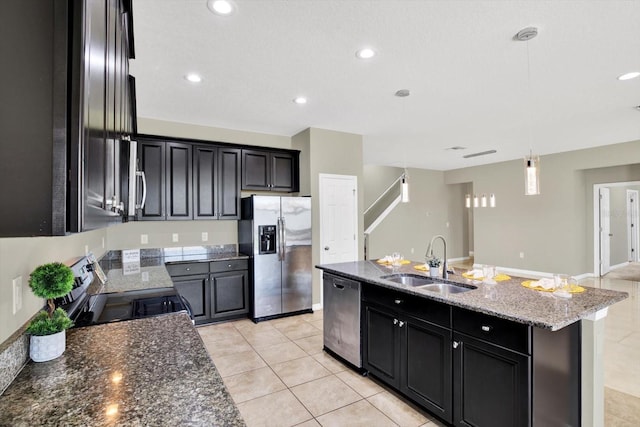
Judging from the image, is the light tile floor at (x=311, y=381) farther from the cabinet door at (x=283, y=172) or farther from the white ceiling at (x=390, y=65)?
the white ceiling at (x=390, y=65)

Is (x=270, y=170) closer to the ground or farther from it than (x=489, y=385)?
farther from it

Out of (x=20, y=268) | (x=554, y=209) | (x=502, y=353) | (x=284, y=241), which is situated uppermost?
(x=554, y=209)

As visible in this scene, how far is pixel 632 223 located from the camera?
28.4ft

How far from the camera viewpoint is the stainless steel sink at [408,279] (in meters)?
2.79

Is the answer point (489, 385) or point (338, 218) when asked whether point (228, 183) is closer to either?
point (338, 218)

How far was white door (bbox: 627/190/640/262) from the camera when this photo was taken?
8.48 m

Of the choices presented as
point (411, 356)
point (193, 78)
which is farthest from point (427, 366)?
point (193, 78)

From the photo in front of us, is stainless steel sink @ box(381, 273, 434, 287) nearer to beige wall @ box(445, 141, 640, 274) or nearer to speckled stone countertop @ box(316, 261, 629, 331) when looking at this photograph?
speckled stone countertop @ box(316, 261, 629, 331)

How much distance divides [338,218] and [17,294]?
414 cm

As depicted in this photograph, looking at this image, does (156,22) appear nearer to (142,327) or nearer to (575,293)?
(142,327)

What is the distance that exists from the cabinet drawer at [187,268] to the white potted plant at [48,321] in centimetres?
281

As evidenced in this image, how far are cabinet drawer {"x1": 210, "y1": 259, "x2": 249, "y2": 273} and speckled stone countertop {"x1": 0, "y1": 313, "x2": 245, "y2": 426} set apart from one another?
279cm

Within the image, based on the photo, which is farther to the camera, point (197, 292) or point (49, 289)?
point (197, 292)

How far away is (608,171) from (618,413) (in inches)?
247
